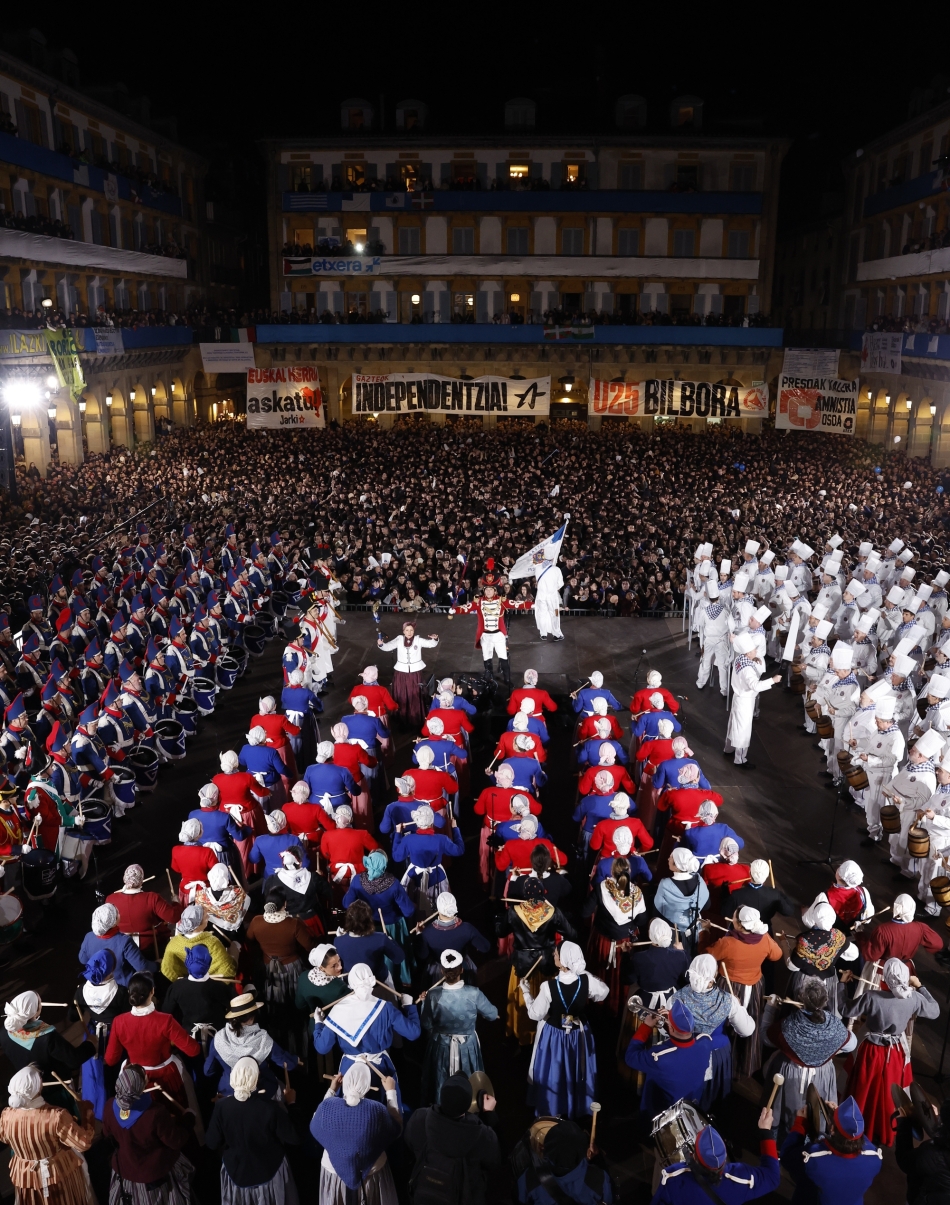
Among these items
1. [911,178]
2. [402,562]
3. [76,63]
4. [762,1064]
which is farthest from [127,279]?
[762,1064]

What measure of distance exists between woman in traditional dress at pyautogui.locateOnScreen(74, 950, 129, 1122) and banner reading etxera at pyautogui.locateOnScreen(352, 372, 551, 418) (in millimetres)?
25547

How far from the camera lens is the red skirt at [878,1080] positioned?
20.7ft

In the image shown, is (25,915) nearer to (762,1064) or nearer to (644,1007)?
(644,1007)

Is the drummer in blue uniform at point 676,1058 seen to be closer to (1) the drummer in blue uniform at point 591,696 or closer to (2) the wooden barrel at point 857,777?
(2) the wooden barrel at point 857,777

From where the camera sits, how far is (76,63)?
3628 cm

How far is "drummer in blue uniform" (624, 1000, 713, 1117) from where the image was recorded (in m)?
5.52

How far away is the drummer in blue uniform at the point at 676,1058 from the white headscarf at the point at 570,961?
0.47 meters

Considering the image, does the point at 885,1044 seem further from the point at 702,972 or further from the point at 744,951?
the point at 702,972

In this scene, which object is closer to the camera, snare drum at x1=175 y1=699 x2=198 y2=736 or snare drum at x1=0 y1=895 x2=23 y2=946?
snare drum at x1=0 y1=895 x2=23 y2=946

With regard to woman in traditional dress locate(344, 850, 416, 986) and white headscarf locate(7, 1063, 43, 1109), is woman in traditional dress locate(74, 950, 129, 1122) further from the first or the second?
woman in traditional dress locate(344, 850, 416, 986)

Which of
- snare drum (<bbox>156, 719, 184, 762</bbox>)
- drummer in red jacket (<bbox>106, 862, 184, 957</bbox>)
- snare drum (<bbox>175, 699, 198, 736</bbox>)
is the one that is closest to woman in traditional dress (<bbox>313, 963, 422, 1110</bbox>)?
drummer in red jacket (<bbox>106, 862, 184, 957</bbox>)

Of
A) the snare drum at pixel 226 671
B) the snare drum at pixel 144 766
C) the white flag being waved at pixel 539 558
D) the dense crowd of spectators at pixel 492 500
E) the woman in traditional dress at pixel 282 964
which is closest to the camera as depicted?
the woman in traditional dress at pixel 282 964

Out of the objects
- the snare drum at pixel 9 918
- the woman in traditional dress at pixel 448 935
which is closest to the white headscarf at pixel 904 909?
the woman in traditional dress at pixel 448 935

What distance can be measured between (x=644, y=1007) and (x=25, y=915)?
5.95 metres
